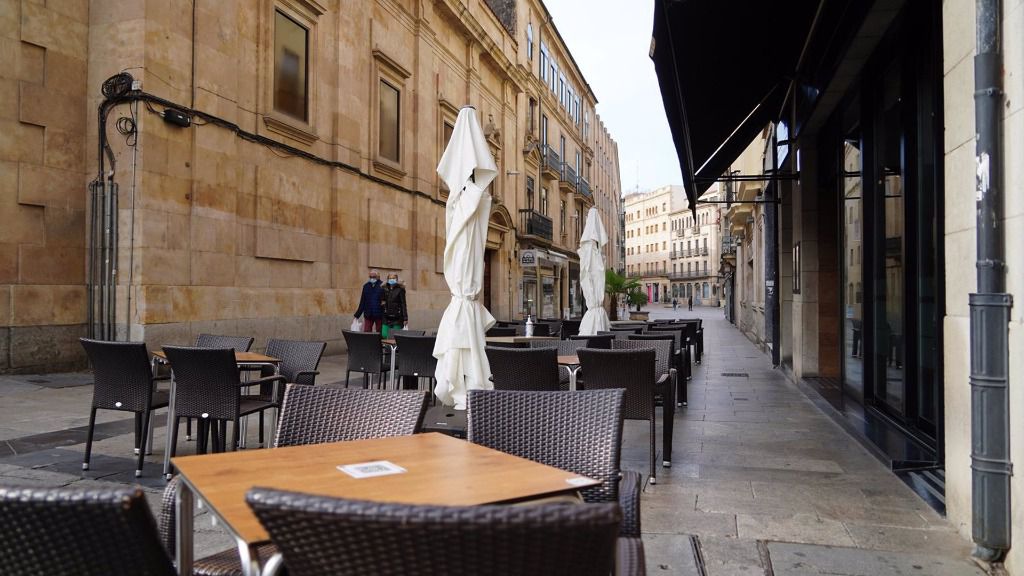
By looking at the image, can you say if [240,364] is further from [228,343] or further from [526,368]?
[526,368]

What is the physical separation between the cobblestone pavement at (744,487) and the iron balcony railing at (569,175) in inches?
1149

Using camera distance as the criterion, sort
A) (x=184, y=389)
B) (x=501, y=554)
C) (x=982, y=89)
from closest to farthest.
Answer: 1. (x=501, y=554)
2. (x=982, y=89)
3. (x=184, y=389)

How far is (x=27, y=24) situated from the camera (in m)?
9.51

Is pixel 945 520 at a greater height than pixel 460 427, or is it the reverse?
pixel 460 427

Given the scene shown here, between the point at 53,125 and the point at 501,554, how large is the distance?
11244 mm

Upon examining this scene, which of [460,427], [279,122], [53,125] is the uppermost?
[279,122]

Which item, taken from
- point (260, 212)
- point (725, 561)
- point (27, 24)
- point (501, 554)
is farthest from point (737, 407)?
point (27, 24)

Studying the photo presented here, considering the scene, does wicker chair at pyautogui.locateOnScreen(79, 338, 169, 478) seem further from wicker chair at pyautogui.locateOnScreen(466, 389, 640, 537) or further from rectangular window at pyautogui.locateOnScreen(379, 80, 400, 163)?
rectangular window at pyautogui.locateOnScreen(379, 80, 400, 163)

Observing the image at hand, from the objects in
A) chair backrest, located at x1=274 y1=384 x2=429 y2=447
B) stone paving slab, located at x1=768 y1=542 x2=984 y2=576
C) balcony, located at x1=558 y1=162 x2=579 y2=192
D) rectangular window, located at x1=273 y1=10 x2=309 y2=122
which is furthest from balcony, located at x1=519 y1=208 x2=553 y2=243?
chair backrest, located at x1=274 y1=384 x2=429 y2=447

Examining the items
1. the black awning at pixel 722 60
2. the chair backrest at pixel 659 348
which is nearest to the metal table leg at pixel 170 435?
the chair backrest at pixel 659 348

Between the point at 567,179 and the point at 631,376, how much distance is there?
32507 mm

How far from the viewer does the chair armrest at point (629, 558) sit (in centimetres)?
193

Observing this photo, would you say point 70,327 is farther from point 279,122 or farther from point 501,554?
point 501,554

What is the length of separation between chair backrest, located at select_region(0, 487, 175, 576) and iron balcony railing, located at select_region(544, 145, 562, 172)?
105 feet
